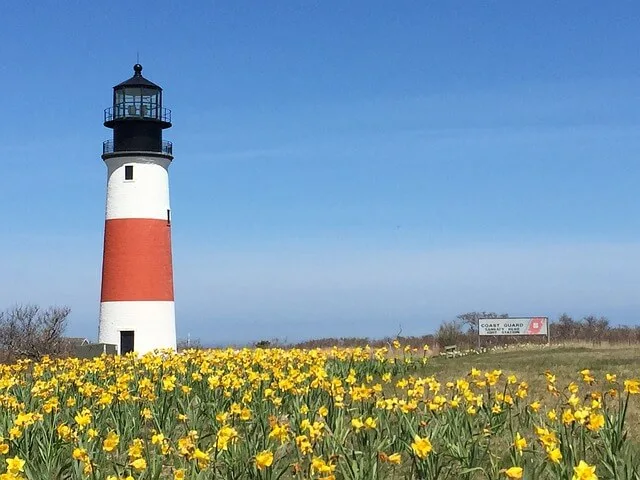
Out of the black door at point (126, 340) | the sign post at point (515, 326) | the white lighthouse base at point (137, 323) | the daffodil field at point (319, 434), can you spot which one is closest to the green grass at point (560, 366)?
the daffodil field at point (319, 434)

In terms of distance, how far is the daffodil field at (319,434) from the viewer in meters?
7.05

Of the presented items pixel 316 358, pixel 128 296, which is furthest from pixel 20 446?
pixel 128 296

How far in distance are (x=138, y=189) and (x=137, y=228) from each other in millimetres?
1657

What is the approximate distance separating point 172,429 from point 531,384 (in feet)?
22.0

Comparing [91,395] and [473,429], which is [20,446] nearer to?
[91,395]

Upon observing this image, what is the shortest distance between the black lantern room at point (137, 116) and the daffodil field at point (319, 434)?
20970 millimetres

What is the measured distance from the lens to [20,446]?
9508 millimetres

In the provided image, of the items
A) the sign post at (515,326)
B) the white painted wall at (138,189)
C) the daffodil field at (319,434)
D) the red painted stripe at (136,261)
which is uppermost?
the white painted wall at (138,189)

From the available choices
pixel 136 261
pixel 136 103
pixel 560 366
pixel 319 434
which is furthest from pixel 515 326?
pixel 319 434

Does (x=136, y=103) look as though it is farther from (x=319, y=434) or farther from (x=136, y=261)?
(x=319, y=434)

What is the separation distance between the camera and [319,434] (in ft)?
24.1

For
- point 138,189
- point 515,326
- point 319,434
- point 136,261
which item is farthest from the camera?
point 515,326

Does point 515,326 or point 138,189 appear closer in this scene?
point 138,189

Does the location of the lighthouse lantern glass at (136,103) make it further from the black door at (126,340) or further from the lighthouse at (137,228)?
the black door at (126,340)
